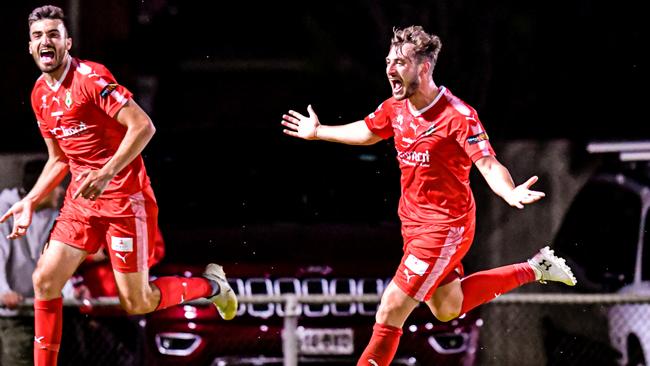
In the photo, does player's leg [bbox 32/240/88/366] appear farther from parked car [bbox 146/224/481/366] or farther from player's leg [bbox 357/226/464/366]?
player's leg [bbox 357/226/464/366]

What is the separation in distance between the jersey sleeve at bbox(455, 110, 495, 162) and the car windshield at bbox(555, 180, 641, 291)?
2.18 metres

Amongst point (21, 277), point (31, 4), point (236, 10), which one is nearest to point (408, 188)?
point (21, 277)

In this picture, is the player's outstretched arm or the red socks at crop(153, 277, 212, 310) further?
Result: the red socks at crop(153, 277, 212, 310)

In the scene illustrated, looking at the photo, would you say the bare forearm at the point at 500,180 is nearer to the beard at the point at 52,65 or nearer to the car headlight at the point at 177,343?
the beard at the point at 52,65

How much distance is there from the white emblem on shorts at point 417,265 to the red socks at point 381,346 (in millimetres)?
291

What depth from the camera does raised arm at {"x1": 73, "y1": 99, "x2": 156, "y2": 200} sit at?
511cm

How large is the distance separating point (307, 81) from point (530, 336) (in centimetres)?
397

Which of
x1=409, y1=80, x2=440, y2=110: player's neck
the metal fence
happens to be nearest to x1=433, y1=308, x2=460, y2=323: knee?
x1=409, y1=80, x2=440, y2=110: player's neck

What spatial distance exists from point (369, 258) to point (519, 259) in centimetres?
105

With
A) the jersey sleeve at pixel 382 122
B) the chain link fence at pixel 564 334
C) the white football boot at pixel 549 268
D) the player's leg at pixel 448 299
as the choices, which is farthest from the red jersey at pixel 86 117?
the chain link fence at pixel 564 334

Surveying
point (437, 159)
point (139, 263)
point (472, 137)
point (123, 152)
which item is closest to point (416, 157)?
point (437, 159)

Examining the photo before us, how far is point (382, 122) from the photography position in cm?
551

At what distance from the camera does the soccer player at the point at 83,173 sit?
535cm

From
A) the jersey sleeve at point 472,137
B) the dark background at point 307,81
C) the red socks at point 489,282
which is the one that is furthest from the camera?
the dark background at point 307,81
